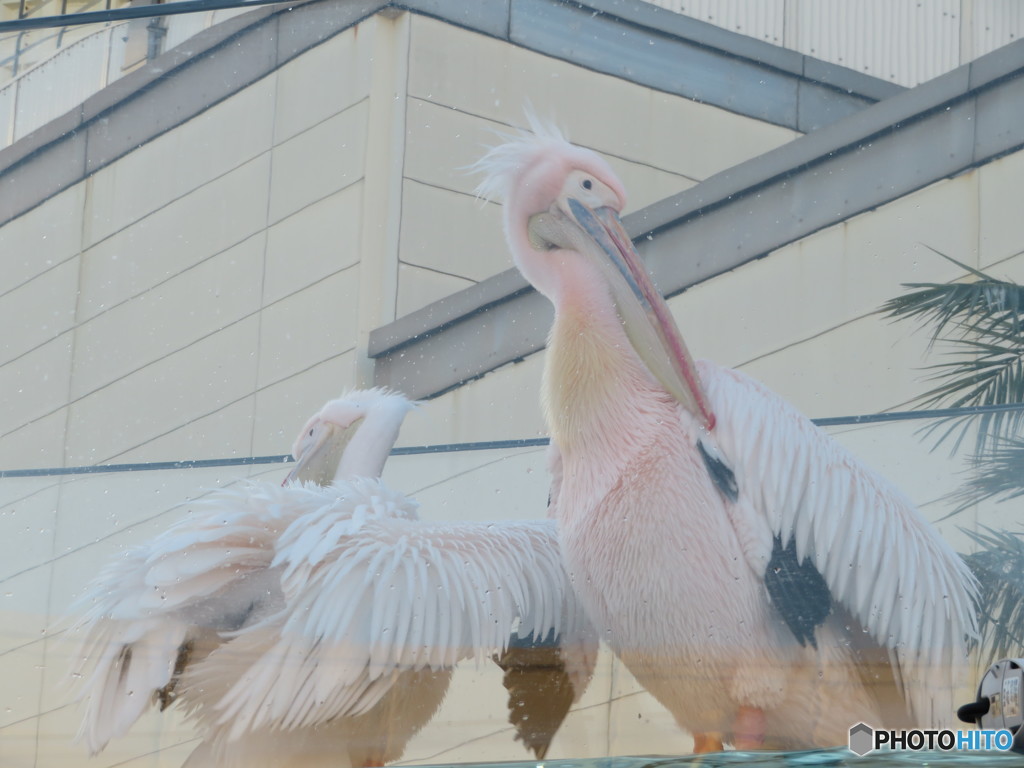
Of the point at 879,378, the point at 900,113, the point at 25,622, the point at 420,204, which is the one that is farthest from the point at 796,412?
the point at 25,622

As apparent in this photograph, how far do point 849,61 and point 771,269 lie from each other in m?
0.48

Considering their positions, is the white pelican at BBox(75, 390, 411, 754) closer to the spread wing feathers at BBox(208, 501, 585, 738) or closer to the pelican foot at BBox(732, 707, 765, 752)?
the spread wing feathers at BBox(208, 501, 585, 738)

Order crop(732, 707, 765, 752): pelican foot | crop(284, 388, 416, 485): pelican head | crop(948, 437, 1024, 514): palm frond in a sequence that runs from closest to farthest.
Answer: crop(732, 707, 765, 752): pelican foot, crop(948, 437, 1024, 514): palm frond, crop(284, 388, 416, 485): pelican head

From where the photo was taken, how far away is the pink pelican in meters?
2.36

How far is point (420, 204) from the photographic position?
106 inches

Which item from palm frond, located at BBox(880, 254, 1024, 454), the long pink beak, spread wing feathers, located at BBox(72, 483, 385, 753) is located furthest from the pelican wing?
Answer: palm frond, located at BBox(880, 254, 1024, 454)

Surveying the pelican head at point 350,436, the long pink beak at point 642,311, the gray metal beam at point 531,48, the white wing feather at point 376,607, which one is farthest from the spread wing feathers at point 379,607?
the gray metal beam at point 531,48

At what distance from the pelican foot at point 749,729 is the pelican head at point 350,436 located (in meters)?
0.82

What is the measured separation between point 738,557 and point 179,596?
1.00m

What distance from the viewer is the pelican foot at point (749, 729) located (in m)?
2.24

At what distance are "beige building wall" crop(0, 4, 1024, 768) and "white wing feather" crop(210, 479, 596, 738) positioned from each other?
0.10 m

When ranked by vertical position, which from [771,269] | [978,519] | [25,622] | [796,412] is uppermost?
[771,269]

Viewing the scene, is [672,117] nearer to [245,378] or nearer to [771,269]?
[771,269]

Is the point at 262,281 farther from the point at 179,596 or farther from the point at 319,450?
the point at 179,596
